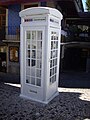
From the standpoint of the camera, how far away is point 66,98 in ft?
24.1

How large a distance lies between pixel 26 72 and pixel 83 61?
15024mm

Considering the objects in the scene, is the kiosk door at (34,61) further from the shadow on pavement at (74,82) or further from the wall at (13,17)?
the wall at (13,17)

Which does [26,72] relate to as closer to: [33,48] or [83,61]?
[33,48]

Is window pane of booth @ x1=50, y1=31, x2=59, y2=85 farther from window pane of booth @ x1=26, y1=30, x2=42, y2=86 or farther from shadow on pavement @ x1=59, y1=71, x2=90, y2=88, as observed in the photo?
shadow on pavement @ x1=59, y1=71, x2=90, y2=88

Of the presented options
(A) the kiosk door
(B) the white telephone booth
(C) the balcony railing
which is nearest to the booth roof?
(B) the white telephone booth

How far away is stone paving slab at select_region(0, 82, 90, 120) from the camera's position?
5.68 meters

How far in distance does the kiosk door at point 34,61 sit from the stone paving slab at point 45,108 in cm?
47

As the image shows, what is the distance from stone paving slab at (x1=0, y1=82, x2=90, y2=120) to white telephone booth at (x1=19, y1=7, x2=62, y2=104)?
1.13 ft

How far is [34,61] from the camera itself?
6773 millimetres

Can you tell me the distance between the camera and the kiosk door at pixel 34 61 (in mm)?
6566

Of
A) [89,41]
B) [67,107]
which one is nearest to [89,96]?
[67,107]

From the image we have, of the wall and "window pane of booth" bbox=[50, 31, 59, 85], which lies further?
the wall

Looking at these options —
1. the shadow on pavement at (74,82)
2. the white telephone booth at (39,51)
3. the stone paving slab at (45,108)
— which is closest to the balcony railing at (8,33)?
the shadow on pavement at (74,82)

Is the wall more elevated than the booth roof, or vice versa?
the wall
